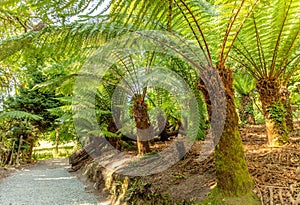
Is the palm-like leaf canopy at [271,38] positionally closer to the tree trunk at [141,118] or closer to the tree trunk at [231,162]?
the tree trunk at [231,162]

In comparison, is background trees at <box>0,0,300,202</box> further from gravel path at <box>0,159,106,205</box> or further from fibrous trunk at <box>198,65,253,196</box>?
gravel path at <box>0,159,106,205</box>

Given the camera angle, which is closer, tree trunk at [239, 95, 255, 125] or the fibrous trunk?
the fibrous trunk

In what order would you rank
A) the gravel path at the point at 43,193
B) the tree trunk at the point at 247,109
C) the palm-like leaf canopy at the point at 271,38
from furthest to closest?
the tree trunk at the point at 247,109, the gravel path at the point at 43,193, the palm-like leaf canopy at the point at 271,38

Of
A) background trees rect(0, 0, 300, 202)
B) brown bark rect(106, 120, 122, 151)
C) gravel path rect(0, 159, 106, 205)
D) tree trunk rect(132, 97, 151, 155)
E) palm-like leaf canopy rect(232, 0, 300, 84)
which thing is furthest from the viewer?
brown bark rect(106, 120, 122, 151)

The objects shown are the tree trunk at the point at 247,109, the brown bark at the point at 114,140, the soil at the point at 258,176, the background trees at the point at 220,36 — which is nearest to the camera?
the soil at the point at 258,176

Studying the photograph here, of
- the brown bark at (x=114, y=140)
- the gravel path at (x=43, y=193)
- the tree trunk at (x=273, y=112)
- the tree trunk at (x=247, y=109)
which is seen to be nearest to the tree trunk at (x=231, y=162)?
the tree trunk at (x=273, y=112)

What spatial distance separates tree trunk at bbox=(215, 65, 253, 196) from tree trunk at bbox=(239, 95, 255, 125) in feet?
10.8

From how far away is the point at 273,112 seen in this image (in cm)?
212

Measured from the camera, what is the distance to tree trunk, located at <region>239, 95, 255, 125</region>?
462 centimetres

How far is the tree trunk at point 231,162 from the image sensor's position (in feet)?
4.76

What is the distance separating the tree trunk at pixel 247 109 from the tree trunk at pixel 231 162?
3.29 m

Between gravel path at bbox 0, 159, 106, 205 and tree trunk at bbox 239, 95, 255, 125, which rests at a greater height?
tree trunk at bbox 239, 95, 255, 125

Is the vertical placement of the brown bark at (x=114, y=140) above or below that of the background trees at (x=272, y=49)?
below

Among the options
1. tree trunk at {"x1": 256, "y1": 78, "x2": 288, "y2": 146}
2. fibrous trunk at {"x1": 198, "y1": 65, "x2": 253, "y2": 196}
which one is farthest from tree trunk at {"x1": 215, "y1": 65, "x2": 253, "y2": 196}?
tree trunk at {"x1": 256, "y1": 78, "x2": 288, "y2": 146}
